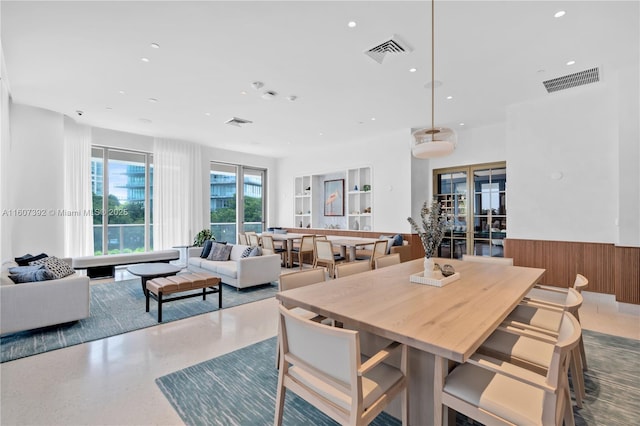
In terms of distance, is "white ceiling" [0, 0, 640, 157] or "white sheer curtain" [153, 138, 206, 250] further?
"white sheer curtain" [153, 138, 206, 250]

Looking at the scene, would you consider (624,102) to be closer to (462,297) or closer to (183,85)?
(462,297)

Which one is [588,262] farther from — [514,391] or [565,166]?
[514,391]

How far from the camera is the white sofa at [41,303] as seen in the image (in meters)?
2.92

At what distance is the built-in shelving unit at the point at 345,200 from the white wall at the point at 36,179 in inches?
226

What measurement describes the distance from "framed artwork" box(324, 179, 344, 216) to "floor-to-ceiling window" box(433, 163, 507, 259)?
2.61m

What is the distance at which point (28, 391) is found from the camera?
7.08 feet

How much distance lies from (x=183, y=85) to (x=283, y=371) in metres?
4.26

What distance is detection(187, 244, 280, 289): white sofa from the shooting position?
4.79m

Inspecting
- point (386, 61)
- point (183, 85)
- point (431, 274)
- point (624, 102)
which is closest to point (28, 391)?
point (431, 274)

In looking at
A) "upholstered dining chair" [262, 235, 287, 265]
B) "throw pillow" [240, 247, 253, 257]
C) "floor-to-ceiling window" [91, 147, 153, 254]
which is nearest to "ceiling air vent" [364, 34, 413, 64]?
"throw pillow" [240, 247, 253, 257]

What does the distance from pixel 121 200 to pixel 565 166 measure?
9.15 metres

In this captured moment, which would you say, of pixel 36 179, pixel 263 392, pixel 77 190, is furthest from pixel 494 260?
pixel 77 190

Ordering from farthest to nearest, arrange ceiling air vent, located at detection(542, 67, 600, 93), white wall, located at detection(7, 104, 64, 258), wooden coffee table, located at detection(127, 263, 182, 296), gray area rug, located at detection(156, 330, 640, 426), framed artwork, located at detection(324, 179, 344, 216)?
framed artwork, located at detection(324, 179, 344, 216)
white wall, located at detection(7, 104, 64, 258)
wooden coffee table, located at detection(127, 263, 182, 296)
ceiling air vent, located at detection(542, 67, 600, 93)
gray area rug, located at detection(156, 330, 640, 426)

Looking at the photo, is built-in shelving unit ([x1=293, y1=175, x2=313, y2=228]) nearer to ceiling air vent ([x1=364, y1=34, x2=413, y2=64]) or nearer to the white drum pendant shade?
ceiling air vent ([x1=364, y1=34, x2=413, y2=64])
